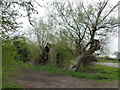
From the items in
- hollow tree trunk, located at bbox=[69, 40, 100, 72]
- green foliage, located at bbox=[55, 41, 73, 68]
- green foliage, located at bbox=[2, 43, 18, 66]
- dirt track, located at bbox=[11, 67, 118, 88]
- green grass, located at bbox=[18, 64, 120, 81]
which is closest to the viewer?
green foliage, located at bbox=[2, 43, 18, 66]

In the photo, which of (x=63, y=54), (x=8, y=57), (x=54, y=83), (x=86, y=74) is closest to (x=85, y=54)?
(x=63, y=54)

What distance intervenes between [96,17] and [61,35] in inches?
127

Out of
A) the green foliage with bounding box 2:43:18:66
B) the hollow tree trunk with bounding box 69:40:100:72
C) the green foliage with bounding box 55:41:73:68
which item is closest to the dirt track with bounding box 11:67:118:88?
the green foliage with bounding box 2:43:18:66

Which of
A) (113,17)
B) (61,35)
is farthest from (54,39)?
(113,17)

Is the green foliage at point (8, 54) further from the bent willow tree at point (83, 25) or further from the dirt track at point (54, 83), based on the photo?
the bent willow tree at point (83, 25)

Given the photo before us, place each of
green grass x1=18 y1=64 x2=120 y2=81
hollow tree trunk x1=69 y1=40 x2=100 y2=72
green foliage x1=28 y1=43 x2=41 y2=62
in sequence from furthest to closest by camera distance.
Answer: green foliage x1=28 y1=43 x2=41 y2=62, hollow tree trunk x1=69 y1=40 x2=100 y2=72, green grass x1=18 y1=64 x2=120 y2=81

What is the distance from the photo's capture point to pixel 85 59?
12.3m

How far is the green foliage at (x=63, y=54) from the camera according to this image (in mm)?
12914

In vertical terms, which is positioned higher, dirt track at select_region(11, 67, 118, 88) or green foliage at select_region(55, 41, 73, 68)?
green foliage at select_region(55, 41, 73, 68)

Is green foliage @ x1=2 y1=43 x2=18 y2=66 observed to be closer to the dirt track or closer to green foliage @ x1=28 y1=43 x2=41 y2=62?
the dirt track

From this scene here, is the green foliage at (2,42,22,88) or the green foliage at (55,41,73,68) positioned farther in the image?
the green foliage at (55,41,73,68)

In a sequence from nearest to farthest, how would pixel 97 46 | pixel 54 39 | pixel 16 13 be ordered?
1. pixel 16 13
2. pixel 97 46
3. pixel 54 39

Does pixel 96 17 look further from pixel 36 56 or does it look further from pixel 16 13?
pixel 16 13

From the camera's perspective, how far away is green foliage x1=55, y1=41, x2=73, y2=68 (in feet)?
42.4
